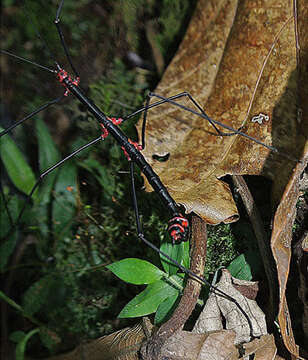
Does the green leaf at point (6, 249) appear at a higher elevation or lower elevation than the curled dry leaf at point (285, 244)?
higher

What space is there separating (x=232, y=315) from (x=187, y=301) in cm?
18

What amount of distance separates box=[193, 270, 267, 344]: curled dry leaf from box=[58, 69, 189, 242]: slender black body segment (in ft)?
0.93

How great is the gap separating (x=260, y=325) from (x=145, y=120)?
1209mm

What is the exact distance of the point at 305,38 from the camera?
190cm

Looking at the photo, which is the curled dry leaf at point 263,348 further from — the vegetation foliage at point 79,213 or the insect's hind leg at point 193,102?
the insect's hind leg at point 193,102

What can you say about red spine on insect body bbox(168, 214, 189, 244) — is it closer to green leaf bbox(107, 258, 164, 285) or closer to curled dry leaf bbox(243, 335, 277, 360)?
green leaf bbox(107, 258, 164, 285)

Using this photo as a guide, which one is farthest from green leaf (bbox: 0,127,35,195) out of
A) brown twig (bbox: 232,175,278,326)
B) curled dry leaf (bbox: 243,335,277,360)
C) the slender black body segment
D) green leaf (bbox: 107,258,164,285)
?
curled dry leaf (bbox: 243,335,277,360)

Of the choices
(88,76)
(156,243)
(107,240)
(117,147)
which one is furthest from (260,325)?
(88,76)

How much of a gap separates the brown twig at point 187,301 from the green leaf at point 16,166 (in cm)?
186

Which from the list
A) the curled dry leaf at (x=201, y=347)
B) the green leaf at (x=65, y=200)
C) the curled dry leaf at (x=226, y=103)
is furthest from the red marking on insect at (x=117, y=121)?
the curled dry leaf at (x=201, y=347)

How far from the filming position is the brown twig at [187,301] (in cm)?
152

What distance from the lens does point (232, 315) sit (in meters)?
1.63

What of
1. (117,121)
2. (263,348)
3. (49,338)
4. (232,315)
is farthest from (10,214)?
(263,348)

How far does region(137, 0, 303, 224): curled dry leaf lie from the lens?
1.83 metres
